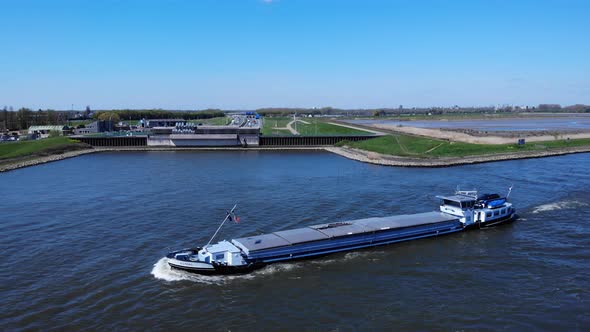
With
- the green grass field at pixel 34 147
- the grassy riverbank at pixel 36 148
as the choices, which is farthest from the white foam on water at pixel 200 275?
the green grass field at pixel 34 147

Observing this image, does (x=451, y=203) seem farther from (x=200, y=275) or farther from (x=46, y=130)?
(x=46, y=130)

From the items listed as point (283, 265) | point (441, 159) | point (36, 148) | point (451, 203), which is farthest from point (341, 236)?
point (36, 148)

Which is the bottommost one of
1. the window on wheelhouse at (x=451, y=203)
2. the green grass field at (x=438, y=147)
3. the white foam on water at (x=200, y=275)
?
the white foam on water at (x=200, y=275)

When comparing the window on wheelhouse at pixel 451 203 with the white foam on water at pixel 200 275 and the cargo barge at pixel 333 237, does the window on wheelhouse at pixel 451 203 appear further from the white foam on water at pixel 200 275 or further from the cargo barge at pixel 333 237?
the white foam on water at pixel 200 275

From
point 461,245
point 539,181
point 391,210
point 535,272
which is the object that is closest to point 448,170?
point 539,181

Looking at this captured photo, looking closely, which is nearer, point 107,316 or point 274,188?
point 107,316

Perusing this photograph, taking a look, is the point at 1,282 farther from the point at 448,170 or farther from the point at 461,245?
the point at 448,170
